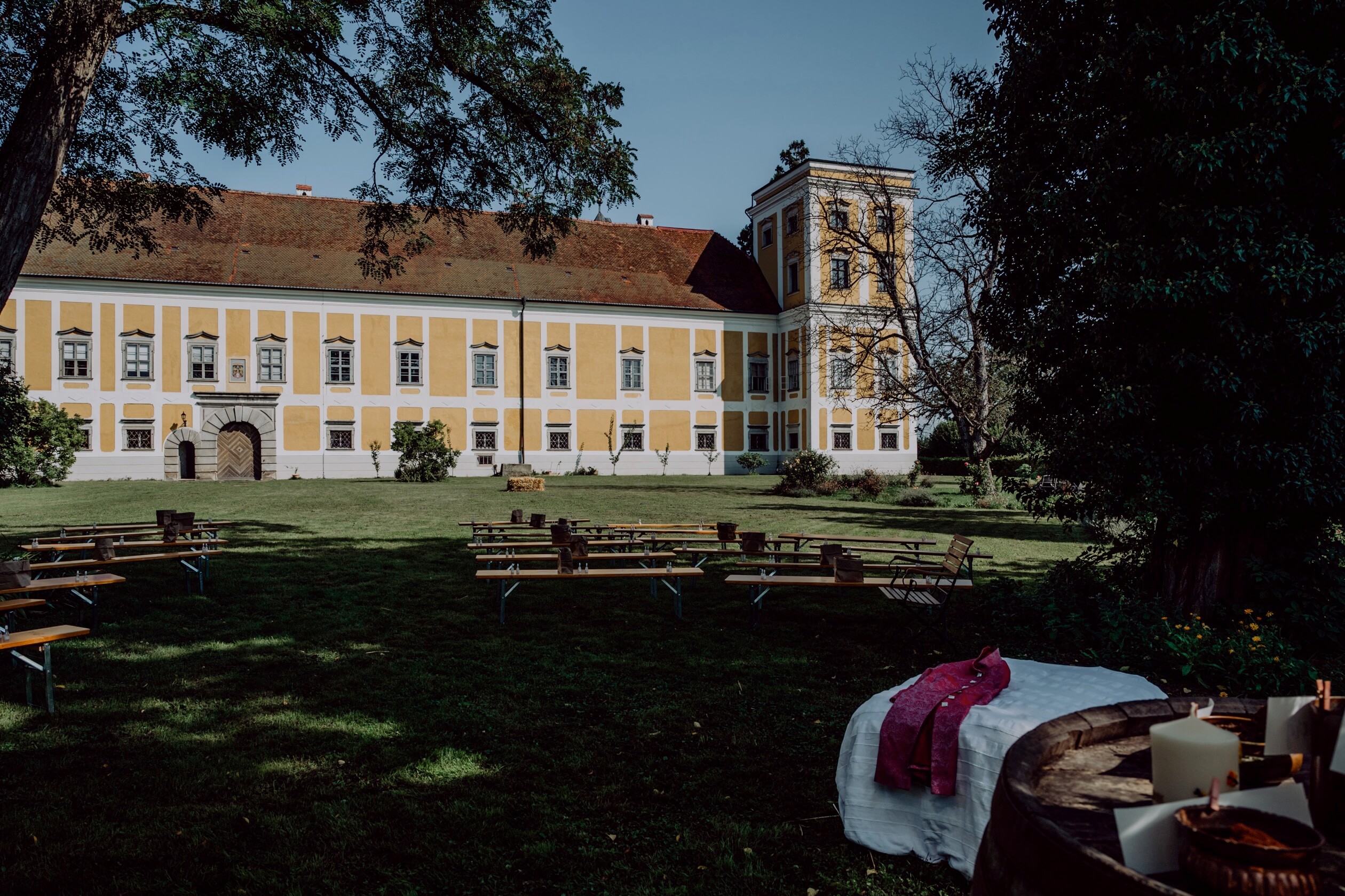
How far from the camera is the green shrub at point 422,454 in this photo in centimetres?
3019

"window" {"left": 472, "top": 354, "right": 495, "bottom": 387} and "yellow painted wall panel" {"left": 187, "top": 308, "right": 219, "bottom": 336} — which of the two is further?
"window" {"left": 472, "top": 354, "right": 495, "bottom": 387}

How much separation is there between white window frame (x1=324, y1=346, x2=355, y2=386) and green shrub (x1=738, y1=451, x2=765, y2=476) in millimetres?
17192

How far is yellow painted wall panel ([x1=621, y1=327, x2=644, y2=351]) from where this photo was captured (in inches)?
1533

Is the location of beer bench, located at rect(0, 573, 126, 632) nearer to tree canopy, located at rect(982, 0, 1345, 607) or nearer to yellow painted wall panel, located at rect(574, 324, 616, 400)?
tree canopy, located at rect(982, 0, 1345, 607)

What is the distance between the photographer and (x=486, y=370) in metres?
37.1

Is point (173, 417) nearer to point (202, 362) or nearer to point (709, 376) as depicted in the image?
point (202, 362)

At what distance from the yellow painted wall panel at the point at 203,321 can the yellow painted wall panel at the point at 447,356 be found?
26.3 feet

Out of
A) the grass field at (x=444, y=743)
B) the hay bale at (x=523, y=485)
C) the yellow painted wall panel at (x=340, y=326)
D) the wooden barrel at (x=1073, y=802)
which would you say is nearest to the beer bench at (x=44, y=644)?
the grass field at (x=444, y=743)

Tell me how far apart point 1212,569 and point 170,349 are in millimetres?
35557

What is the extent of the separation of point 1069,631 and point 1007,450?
31740 millimetres

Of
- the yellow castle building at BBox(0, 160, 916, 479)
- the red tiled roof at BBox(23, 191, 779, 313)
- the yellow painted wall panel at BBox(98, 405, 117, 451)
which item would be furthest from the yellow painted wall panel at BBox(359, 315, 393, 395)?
the yellow painted wall panel at BBox(98, 405, 117, 451)

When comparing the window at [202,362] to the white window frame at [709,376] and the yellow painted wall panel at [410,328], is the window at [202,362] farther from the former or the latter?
the white window frame at [709,376]

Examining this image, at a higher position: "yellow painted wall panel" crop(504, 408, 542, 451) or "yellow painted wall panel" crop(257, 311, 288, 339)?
"yellow painted wall panel" crop(257, 311, 288, 339)

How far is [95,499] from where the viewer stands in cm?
2164
